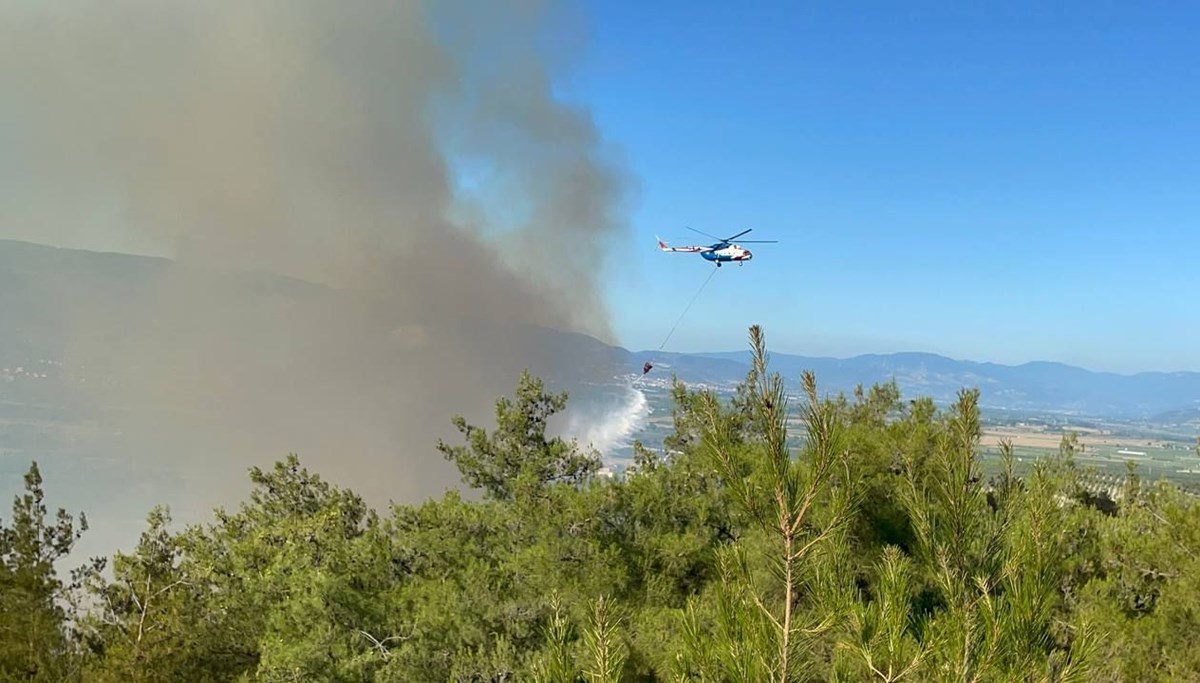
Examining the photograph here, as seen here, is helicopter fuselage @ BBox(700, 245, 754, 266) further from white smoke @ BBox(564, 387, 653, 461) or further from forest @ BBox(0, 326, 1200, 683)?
white smoke @ BBox(564, 387, 653, 461)

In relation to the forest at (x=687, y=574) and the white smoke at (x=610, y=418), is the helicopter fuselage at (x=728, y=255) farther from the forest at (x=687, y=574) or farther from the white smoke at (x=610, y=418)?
the white smoke at (x=610, y=418)

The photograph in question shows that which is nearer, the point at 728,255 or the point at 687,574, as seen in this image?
the point at 687,574

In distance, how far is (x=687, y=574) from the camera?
35.6 ft

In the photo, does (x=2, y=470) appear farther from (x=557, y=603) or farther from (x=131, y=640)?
(x=557, y=603)

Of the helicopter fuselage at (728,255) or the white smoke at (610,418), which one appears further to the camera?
the white smoke at (610,418)

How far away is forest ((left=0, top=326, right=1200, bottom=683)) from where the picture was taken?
283cm

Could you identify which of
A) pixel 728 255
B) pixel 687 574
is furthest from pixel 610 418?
pixel 687 574

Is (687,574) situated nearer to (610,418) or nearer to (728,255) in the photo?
(728,255)

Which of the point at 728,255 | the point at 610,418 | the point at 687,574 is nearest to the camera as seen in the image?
the point at 687,574

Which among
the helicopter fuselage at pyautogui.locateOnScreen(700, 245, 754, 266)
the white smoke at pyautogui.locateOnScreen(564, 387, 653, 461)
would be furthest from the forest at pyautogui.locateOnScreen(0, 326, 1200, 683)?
the white smoke at pyautogui.locateOnScreen(564, 387, 653, 461)

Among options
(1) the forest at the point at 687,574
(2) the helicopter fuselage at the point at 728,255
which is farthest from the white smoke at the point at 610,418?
(1) the forest at the point at 687,574

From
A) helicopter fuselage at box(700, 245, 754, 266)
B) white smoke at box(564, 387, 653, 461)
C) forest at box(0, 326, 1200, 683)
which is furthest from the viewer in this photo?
white smoke at box(564, 387, 653, 461)

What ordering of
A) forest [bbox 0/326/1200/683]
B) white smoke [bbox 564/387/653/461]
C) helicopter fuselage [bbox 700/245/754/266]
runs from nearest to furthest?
forest [bbox 0/326/1200/683] < helicopter fuselage [bbox 700/245/754/266] < white smoke [bbox 564/387/653/461]

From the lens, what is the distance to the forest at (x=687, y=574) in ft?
9.28
